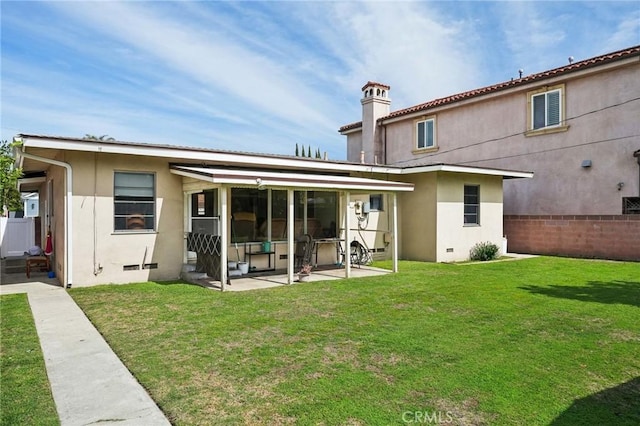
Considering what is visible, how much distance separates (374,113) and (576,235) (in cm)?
1173

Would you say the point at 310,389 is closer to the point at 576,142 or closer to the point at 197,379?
the point at 197,379

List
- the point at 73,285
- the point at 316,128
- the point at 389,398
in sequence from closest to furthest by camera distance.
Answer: the point at 389,398, the point at 73,285, the point at 316,128

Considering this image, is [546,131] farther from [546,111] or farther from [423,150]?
[423,150]

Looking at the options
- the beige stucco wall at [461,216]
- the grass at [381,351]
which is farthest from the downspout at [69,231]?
the beige stucco wall at [461,216]

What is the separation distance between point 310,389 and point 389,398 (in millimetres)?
808

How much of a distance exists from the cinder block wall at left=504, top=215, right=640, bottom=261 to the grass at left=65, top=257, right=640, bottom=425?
622 cm

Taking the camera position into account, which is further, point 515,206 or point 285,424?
point 515,206

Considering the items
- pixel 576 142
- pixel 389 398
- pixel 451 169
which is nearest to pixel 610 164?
pixel 576 142

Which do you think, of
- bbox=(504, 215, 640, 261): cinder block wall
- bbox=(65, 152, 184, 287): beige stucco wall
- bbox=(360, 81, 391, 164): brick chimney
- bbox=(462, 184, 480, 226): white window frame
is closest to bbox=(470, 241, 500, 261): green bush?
bbox=(462, 184, 480, 226): white window frame

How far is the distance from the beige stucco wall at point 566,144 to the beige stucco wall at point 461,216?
2.00 metres

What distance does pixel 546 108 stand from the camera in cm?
1766

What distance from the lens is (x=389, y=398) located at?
14.0ft

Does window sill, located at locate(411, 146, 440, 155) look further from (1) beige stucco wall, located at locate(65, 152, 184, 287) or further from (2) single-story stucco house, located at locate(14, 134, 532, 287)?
(1) beige stucco wall, located at locate(65, 152, 184, 287)

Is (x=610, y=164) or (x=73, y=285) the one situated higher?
(x=610, y=164)
